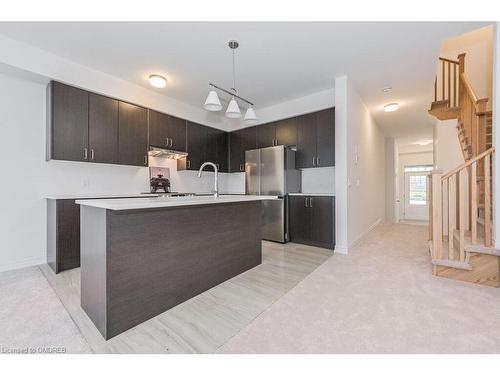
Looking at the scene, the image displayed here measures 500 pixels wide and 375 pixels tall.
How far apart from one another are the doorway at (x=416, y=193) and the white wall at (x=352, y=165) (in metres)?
4.47

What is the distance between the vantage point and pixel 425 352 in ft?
4.22

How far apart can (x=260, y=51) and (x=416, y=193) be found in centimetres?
845

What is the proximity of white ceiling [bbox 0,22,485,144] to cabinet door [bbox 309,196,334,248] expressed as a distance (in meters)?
1.91

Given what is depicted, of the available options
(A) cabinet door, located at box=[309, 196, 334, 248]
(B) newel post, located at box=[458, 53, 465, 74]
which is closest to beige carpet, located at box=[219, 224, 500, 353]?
(A) cabinet door, located at box=[309, 196, 334, 248]

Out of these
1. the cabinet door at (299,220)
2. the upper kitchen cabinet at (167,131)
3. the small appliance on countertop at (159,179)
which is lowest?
the cabinet door at (299,220)

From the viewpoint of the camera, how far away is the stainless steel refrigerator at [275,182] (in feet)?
12.7

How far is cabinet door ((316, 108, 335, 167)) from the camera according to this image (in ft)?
11.9

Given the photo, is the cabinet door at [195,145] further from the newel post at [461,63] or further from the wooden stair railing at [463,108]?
the newel post at [461,63]

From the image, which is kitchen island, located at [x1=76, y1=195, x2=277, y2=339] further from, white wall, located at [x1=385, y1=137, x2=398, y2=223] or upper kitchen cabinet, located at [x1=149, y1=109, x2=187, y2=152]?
white wall, located at [x1=385, y1=137, x2=398, y2=223]

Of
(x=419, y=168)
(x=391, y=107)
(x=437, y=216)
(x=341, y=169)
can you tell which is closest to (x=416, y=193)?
(x=419, y=168)

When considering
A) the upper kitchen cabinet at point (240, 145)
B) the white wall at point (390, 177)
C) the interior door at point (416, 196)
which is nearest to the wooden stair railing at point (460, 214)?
the upper kitchen cabinet at point (240, 145)

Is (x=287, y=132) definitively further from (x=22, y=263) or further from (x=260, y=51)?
(x=22, y=263)
